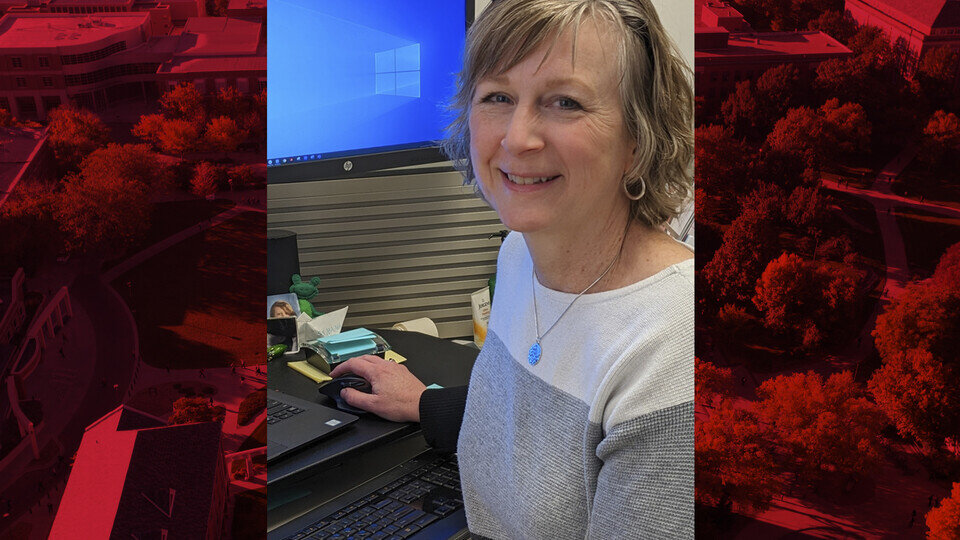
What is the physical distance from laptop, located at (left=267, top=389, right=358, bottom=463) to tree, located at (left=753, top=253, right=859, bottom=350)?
0.78 meters

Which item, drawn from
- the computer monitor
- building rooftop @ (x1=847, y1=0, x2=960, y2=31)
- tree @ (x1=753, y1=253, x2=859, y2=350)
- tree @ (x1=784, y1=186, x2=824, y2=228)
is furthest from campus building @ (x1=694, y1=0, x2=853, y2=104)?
the computer monitor

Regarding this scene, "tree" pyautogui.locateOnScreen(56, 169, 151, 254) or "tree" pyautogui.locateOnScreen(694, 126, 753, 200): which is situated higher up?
"tree" pyautogui.locateOnScreen(694, 126, 753, 200)

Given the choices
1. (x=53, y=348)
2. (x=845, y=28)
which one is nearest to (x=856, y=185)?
(x=845, y=28)

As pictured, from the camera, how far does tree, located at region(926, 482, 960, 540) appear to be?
1438 millimetres

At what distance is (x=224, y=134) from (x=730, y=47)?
945mm

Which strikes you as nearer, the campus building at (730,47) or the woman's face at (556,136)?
the woman's face at (556,136)

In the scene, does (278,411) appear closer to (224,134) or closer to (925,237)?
(224,134)

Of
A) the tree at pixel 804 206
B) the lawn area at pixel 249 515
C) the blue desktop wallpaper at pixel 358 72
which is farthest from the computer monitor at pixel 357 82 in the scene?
the tree at pixel 804 206

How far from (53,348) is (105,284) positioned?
0.14m

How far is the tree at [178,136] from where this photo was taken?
1.47m

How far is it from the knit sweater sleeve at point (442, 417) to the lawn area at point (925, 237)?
83cm

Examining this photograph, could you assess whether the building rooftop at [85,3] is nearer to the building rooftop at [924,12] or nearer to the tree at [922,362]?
the building rooftop at [924,12]

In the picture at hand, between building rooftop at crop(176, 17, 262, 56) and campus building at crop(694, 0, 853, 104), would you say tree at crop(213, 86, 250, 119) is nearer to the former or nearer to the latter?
building rooftop at crop(176, 17, 262, 56)

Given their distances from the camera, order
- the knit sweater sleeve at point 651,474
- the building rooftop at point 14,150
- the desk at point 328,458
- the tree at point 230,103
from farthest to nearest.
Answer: the tree at point 230,103, the building rooftop at point 14,150, the desk at point 328,458, the knit sweater sleeve at point 651,474
